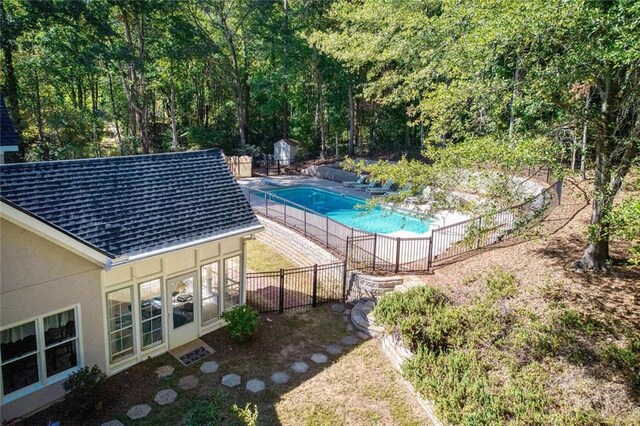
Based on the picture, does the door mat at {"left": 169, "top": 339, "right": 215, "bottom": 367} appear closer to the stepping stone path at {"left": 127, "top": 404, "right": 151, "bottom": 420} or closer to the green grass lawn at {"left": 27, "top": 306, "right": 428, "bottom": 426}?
the green grass lawn at {"left": 27, "top": 306, "right": 428, "bottom": 426}

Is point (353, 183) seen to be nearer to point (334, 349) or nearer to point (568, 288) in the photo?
point (334, 349)

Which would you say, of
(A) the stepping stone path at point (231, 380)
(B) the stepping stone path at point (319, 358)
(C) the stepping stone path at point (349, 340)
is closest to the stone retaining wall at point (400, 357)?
(C) the stepping stone path at point (349, 340)

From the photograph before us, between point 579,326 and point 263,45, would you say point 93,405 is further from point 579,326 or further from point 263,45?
point 263,45

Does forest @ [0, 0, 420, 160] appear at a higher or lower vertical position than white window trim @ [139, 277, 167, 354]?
higher

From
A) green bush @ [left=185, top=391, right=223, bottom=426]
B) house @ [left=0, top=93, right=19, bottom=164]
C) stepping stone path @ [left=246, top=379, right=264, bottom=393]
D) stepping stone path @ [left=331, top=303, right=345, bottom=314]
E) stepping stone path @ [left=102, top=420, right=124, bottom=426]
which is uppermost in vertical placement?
house @ [left=0, top=93, right=19, bottom=164]

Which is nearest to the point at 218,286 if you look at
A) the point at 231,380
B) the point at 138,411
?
the point at 231,380

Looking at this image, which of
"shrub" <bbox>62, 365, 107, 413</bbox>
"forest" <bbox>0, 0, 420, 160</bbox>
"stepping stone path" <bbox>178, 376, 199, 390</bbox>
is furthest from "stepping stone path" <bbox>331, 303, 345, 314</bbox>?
"forest" <bbox>0, 0, 420, 160</bbox>

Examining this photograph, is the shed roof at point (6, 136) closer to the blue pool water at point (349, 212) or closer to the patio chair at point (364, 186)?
the blue pool water at point (349, 212)
